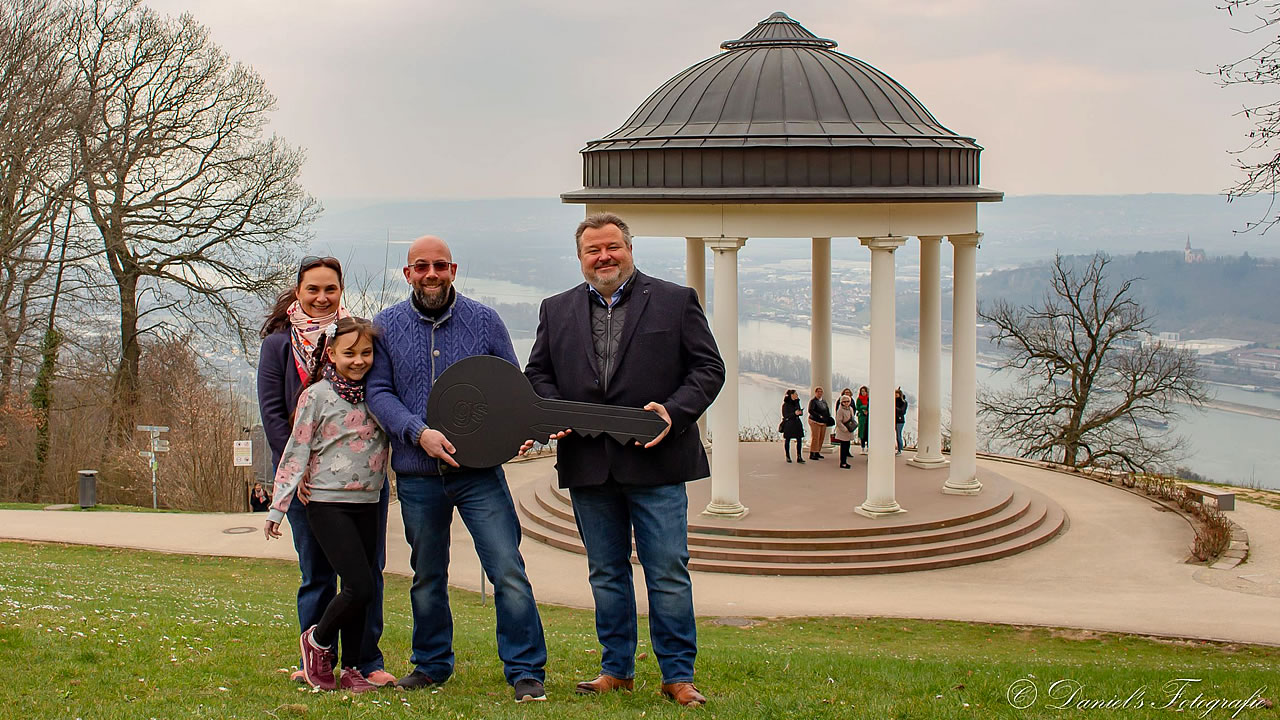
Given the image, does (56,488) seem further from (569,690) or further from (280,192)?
(569,690)

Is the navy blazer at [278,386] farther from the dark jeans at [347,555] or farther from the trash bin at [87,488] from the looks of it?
the trash bin at [87,488]

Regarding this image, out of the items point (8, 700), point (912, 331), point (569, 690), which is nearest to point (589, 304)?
point (569, 690)

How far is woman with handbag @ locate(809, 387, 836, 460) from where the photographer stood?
2244 centimetres

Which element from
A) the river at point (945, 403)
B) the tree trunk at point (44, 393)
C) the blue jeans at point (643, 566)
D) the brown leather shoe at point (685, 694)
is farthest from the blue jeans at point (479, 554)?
the river at point (945, 403)

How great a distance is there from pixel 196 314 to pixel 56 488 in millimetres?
5671

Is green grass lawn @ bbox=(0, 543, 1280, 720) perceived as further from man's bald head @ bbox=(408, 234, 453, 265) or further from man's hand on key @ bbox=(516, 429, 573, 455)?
man's bald head @ bbox=(408, 234, 453, 265)

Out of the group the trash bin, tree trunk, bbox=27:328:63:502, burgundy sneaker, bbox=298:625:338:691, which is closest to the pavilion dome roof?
burgundy sneaker, bbox=298:625:338:691

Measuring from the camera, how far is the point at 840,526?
17.4 m

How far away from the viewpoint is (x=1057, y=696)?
26.6ft

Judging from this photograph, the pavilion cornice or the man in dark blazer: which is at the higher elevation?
the pavilion cornice

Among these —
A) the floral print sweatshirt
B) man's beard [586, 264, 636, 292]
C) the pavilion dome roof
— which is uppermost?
the pavilion dome roof

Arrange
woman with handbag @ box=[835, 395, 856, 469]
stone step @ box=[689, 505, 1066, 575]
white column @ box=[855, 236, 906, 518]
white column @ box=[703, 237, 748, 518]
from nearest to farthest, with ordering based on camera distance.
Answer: stone step @ box=[689, 505, 1066, 575], white column @ box=[703, 237, 748, 518], white column @ box=[855, 236, 906, 518], woman with handbag @ box=[835, 395, 856, 469]

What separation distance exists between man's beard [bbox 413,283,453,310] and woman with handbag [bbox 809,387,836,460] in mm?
16026

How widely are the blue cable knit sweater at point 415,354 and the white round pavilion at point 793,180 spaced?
10.0m
